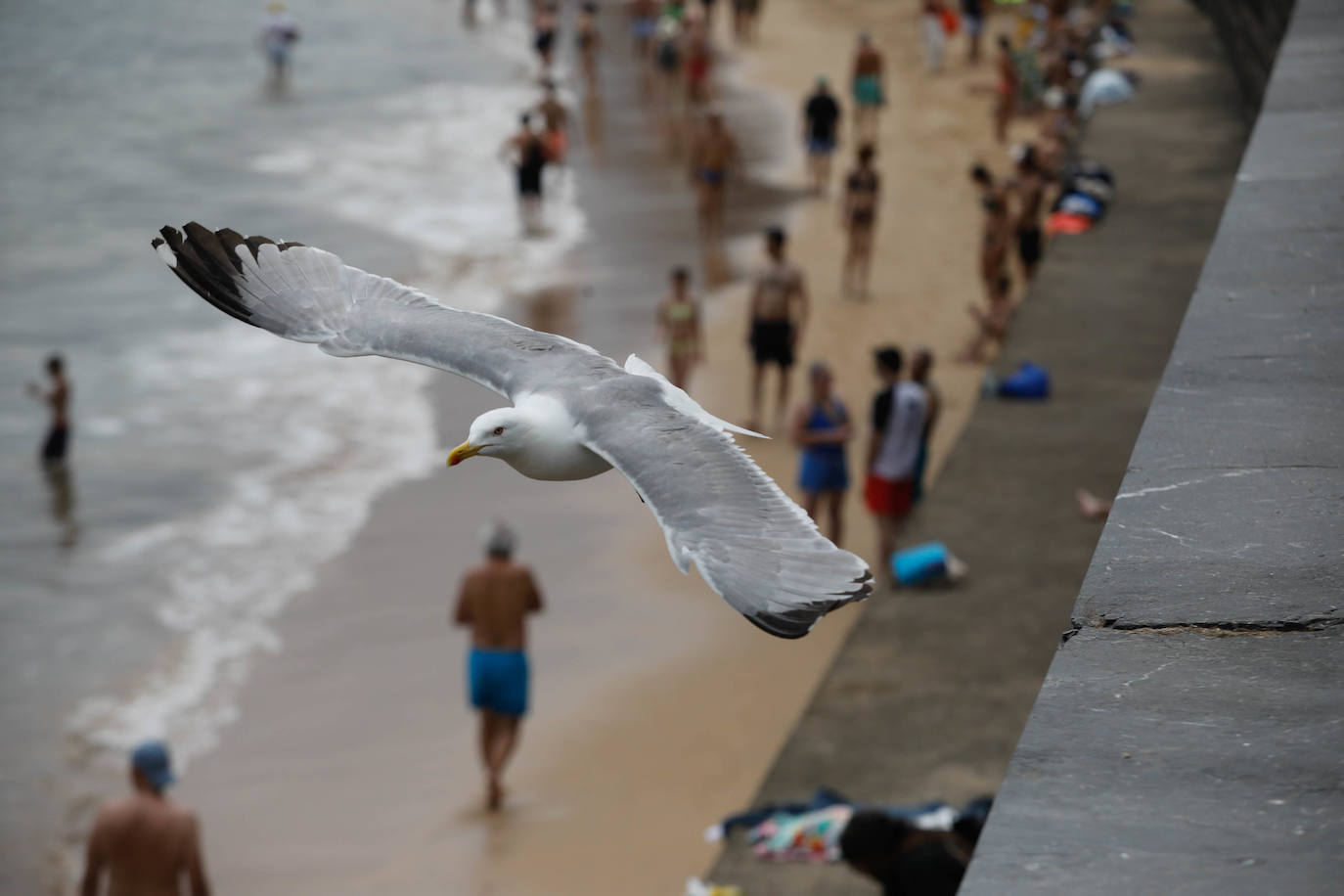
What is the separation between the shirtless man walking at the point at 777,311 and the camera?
15531mm

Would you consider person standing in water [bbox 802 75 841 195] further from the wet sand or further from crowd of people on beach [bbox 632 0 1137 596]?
the wet sand

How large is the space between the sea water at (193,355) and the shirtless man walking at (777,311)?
12.1 ft

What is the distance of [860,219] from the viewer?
20125 mm

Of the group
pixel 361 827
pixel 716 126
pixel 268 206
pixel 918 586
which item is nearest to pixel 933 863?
pixel 918 586

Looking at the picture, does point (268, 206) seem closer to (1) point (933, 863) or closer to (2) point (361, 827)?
(2) point (361, 827)

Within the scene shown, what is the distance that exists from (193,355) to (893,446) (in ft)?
40.6

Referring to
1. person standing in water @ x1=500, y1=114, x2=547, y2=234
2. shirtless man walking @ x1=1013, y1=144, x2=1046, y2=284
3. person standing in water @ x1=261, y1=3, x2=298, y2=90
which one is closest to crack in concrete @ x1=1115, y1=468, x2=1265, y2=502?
shirtless man walking @ x1=1013, y1=144, x2=1046, y2=284

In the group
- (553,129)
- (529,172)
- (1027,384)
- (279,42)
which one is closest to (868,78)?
(553,129)

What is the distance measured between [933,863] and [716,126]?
16.4 m

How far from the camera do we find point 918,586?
10.8 m

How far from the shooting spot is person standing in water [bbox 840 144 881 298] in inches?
765

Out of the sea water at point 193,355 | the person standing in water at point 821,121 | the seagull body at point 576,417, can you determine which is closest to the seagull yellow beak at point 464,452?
the seagull body at point 576,417

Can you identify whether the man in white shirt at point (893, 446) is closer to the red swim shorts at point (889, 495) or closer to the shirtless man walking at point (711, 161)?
the red swim shorts at point (889, 495)

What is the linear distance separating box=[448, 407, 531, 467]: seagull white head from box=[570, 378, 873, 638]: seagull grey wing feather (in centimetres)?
17
